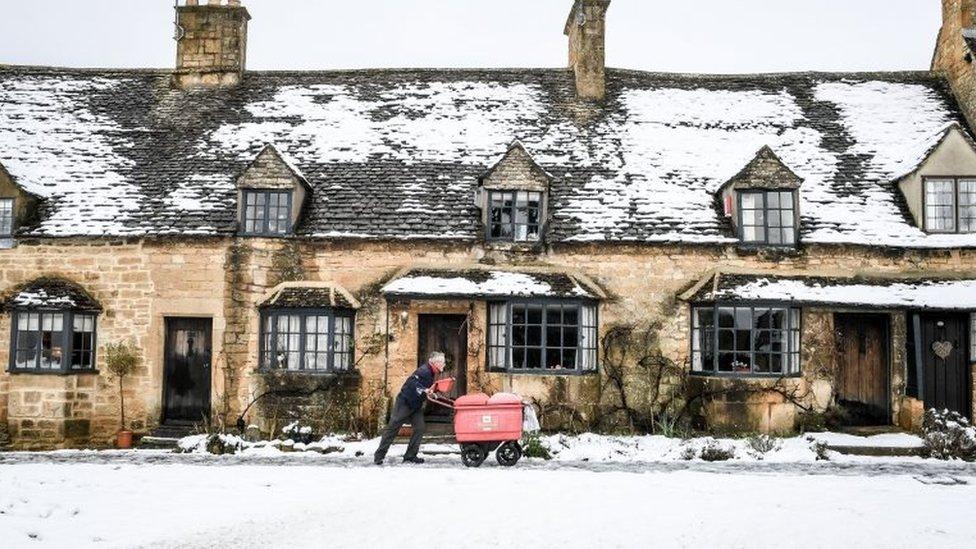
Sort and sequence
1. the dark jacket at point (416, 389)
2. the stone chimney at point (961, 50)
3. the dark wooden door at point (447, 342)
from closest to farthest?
the dark jacket at point (416, 389) < the dark wooden door at point (447, 342) < the stone chimney at point (961, 50)

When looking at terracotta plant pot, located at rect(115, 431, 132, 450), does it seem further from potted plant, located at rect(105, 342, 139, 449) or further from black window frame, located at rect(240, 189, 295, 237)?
black window frame, located at rect(240, 189, 295, 237)

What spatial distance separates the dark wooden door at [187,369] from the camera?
1728 centimetres

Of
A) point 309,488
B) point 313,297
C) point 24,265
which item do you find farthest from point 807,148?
point 24,265

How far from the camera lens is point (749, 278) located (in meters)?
16.8

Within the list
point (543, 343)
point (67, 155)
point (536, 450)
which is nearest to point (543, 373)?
point (543, 343)

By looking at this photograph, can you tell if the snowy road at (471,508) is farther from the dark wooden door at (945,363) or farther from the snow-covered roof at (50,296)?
the dark wooden door at (945,363)

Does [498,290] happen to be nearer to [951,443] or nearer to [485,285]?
[485,285]

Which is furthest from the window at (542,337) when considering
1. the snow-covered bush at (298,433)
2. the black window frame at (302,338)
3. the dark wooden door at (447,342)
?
the snow-covered bush at (298,433)

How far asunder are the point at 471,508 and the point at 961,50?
1832 cm

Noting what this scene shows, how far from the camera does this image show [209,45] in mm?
21484

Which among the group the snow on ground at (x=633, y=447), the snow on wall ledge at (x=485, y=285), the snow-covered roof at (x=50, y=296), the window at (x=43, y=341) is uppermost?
the snow on wall ledge at (x=485, y=285)

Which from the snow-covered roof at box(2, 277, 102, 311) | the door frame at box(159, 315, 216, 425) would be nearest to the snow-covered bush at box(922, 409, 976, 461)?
Result: the door frame at box(159, 315, 216, 425)

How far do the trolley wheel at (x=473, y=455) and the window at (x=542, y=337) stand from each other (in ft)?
12.4

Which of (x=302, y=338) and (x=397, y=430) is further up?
(x=302, y=338)
